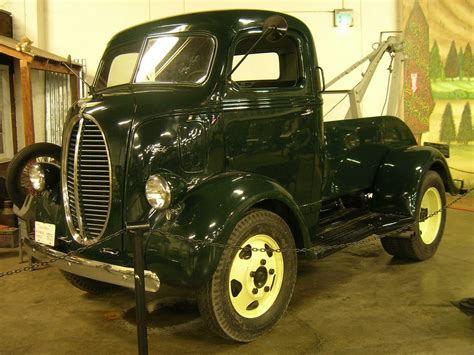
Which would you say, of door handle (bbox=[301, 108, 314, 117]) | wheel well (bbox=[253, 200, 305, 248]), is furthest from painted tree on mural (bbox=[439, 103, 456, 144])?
wheel well (bbox=[253, 200, 305, 248])

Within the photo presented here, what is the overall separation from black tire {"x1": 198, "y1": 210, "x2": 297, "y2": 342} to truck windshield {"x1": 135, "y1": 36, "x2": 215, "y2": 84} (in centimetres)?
102

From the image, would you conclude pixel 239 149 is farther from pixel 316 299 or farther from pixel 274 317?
pixel 316 299

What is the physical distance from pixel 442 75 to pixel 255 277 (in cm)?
617

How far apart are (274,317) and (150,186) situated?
1.17 m

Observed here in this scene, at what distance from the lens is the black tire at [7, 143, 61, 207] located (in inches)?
169

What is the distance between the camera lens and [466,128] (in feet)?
27.0

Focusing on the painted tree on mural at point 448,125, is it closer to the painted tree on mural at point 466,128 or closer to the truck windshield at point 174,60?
the painted tree on mural at point 466,128

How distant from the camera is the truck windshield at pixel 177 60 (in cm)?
351

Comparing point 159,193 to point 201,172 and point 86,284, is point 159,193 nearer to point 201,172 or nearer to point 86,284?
point 201,172

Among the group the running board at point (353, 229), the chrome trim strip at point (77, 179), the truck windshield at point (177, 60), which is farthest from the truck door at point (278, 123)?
the chrome trim strip at point (77, 179)

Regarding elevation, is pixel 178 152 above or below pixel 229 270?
above

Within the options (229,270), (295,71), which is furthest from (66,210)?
(295,71)

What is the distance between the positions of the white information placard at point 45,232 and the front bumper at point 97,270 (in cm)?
4

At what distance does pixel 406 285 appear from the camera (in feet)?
13.9
